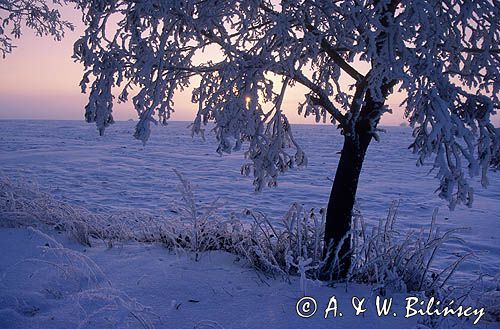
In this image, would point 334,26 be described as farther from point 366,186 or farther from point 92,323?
point 366,186

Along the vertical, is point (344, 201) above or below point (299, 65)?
below

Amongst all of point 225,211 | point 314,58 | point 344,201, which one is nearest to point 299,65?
point 314,58

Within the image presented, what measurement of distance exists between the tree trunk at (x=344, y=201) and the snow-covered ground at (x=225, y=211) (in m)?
0.35

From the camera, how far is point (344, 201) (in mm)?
4188

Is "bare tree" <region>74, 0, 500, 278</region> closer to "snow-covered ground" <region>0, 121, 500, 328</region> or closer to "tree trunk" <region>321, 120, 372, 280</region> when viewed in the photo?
"tree trunk" <region>321, 120, 372, 280</region>

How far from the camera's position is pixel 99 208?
8344 mm

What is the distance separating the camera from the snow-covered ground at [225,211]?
128 inches

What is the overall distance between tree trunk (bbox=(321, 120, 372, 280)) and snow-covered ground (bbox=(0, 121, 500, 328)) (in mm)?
350

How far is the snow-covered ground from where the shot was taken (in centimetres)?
324

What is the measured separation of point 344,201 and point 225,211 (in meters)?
4.48

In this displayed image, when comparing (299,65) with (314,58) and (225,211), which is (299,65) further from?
(225,211)

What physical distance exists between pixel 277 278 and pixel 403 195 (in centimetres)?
811

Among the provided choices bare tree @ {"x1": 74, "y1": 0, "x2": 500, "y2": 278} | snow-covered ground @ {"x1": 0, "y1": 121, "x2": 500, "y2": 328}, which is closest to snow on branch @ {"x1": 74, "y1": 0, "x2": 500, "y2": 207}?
bare tree @ {"x1": 74, "y1": 0, "x2": 500, "y2": 278}

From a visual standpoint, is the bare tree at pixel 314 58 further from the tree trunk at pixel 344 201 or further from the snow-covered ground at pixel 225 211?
the snow-covered ground at pixel 225 211
